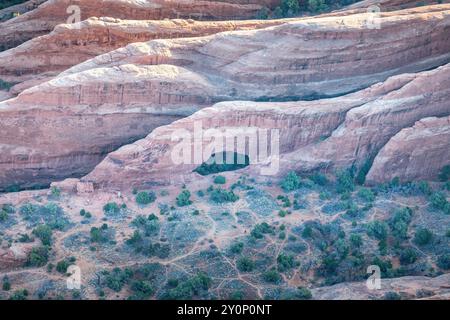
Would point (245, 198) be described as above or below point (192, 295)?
above

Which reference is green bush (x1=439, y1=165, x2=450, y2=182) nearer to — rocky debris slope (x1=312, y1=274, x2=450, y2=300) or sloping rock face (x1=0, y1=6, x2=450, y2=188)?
sloping rock face (x1=0, y1=6, x2=450, y2=188)

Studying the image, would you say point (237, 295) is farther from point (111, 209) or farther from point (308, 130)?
point (308, 130)

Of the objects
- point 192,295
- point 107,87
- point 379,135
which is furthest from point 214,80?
point 192,295

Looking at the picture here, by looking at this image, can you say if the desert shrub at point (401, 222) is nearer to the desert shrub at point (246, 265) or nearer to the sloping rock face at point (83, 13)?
the desert shrub at point (246, 265)

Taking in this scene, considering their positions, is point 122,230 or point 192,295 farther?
point 122,230

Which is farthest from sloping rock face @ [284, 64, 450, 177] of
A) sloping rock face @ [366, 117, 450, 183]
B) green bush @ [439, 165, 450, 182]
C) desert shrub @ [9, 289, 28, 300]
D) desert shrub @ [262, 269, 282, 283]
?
desert shrub @ [9, 289, 28, 300]

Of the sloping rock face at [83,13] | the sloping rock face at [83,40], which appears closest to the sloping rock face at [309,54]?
the sloping rock face at [83,40]

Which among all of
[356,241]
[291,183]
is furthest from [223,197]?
[356,241]

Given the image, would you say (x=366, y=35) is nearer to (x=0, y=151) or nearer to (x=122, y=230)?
(x=122, y=230)
